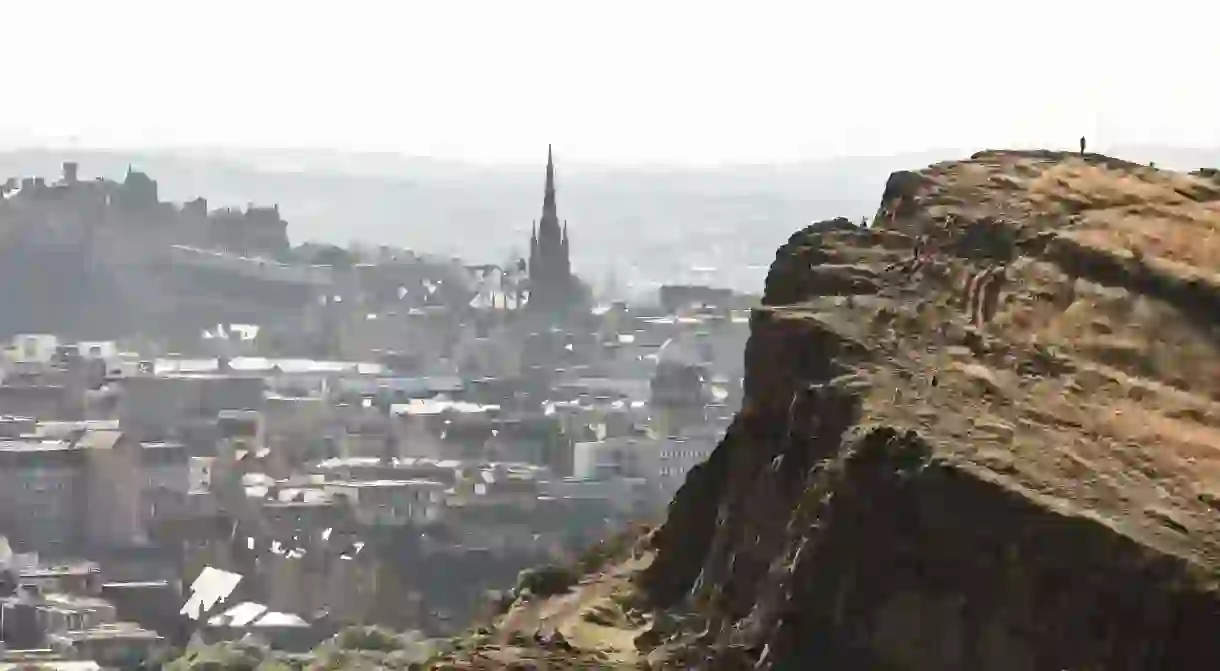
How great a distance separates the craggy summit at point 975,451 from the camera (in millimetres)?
4934

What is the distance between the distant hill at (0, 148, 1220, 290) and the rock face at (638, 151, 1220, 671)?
313 centimetres

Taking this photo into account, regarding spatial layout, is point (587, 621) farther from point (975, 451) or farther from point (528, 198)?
point (528, 198)

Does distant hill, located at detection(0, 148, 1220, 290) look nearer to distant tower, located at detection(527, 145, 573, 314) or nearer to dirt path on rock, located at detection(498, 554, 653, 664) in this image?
distant tower, located at detection(527, 145, 573, 314)

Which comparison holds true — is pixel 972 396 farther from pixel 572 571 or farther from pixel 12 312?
pixel 12 312

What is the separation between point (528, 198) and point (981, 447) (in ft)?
111

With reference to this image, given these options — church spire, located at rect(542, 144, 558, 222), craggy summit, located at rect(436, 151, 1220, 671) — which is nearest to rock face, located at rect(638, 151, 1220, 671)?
craggy summit, located at rect(436, 151, 1220, 671)

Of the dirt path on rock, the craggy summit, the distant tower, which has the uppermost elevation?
the craggy summit

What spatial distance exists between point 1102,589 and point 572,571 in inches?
178

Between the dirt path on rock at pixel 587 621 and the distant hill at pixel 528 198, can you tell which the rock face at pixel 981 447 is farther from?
the distant hill at pixel 528 198

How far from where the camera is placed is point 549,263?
41594 millimetres

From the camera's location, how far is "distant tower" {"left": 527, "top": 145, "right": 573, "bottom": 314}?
38.9m

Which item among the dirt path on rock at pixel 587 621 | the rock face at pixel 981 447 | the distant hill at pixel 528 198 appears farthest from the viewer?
the distant hill at pixel 528 198

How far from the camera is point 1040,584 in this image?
16.3ft

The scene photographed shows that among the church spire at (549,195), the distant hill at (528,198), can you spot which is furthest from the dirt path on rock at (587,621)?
the church spire at (549,195)
